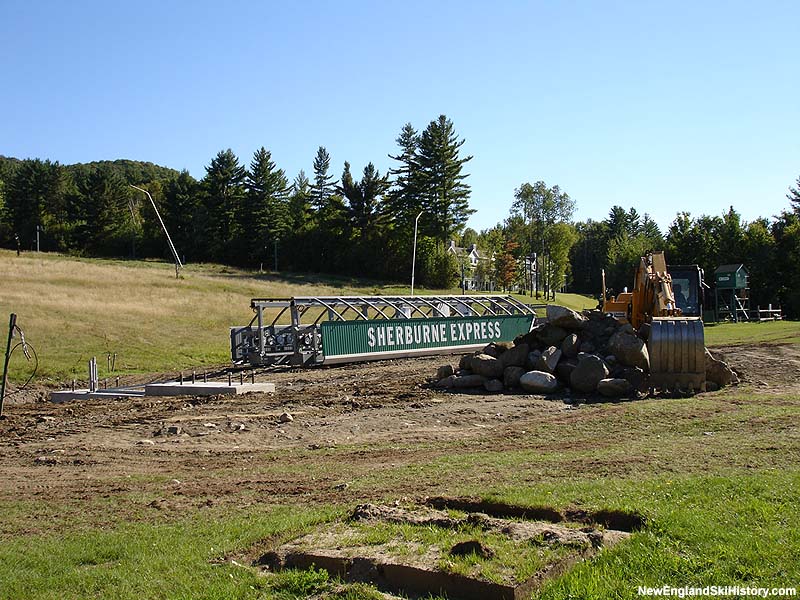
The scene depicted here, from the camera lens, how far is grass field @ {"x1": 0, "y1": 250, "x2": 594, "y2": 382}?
102ft

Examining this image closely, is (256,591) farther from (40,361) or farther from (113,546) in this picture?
(40,361)

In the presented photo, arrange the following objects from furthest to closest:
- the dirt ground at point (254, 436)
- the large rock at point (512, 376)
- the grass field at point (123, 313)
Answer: the grass field at point (123, 313) < the large rock at point (512, 376) < the dirt ground at point (254, 436)

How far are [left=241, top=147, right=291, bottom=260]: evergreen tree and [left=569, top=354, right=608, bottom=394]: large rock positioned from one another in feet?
268

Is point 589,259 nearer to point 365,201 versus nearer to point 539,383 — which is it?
point 365,201

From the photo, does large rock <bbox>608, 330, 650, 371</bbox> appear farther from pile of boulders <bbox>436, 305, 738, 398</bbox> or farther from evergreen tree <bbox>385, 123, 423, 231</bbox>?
evergreen tree <bbox>385, 123, 423, 231</bbox>

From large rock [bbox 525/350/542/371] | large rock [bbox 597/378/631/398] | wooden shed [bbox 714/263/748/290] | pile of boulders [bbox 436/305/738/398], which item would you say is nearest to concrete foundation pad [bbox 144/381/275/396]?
pile of boulders [bbox 436/305/738/398]

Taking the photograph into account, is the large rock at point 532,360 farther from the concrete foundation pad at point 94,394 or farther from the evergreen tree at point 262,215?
the evergreen tree at point 262,215

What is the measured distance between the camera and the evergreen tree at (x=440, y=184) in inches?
3578

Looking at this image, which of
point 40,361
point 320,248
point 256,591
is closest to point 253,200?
point 320,248

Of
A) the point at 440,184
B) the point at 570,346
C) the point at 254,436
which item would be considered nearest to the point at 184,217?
the point at 440,184

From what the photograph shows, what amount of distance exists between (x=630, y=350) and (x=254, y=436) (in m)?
9.94

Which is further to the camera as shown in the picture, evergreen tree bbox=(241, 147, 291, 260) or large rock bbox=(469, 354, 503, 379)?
evergreen tree bbox=(241, 147, 291, 260)

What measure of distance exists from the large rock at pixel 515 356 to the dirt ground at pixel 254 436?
158cm

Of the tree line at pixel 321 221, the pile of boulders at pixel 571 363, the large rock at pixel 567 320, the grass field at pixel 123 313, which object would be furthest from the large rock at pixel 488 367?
the tree line at pixel 321 221
